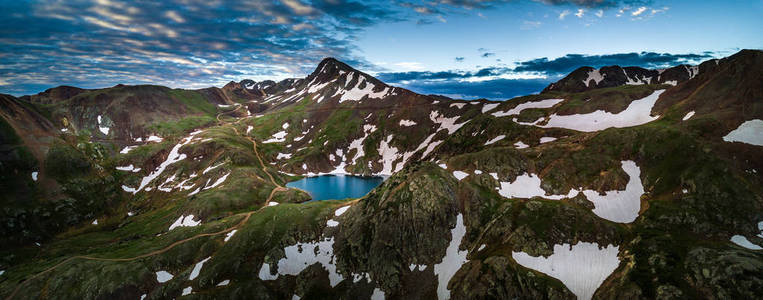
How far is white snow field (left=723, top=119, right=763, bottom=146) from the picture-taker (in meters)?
61.7

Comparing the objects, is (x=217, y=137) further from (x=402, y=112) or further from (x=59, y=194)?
(x=402, y=112)

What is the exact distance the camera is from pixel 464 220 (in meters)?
69.8

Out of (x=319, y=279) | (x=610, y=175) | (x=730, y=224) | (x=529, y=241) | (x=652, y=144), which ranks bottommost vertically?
(x=319, y=279)

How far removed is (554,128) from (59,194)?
18522cm

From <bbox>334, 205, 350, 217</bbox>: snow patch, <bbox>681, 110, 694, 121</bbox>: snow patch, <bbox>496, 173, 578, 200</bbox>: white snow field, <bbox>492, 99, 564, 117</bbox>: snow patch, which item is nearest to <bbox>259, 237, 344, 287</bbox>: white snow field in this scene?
<bbox>334, 205, 350, 217</bbox>: snow patch

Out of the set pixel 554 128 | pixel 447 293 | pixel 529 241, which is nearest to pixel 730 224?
pixel 529 241

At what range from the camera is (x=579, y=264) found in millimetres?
54281

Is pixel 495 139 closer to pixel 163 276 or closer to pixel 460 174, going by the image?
pixel 460 174

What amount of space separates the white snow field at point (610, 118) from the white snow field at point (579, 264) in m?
63.8

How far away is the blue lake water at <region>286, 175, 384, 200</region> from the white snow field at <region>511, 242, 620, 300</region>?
78.6 meters

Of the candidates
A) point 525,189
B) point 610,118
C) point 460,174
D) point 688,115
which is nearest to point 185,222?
point 460,174

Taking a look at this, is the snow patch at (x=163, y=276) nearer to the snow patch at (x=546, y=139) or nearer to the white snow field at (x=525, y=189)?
the white snow field at (x=525, y=189)

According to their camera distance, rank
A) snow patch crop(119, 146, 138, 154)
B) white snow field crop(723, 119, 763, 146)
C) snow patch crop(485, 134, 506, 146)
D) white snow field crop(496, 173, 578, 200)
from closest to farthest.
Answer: white snow field crop(723, 119, 763, 146), white snow field crop(496, 173, 578, 200), snow patch crop(485, 134, 506, 146), snow patch crop(119, 146, 138, 154)

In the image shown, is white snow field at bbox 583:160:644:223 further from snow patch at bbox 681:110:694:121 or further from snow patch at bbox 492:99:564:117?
snow patch at bbox 492:99:564:117
